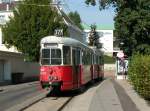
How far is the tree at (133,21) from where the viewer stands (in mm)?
35719

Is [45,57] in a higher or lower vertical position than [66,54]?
lower

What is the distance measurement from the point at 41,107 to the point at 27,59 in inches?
1845

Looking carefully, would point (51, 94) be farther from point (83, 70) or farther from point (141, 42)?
point (141, 42)

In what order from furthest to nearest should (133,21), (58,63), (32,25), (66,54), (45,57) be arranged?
(32,25) → (133,21) → (66,54) → (45,57) → (58,63)

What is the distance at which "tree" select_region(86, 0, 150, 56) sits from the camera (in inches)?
1406

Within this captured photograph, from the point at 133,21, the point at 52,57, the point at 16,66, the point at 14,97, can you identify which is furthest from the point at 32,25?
the point at 52,57

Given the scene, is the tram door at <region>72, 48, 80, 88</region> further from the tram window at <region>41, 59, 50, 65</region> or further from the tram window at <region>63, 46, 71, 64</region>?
the tram window at <region>41, 59, 50, 65</region>

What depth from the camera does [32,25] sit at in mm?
71875

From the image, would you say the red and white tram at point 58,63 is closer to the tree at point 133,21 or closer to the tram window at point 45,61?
the tram window at point 45,61

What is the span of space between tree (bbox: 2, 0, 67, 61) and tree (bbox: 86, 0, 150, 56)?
33.3 meters

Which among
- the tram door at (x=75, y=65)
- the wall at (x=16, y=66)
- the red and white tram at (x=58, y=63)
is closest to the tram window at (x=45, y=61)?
the red and white tram at (x=58, y=63)

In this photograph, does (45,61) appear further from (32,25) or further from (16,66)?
(32,25)

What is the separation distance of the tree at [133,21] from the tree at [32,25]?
33.3 meters

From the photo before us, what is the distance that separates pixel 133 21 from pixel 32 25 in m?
37.2
